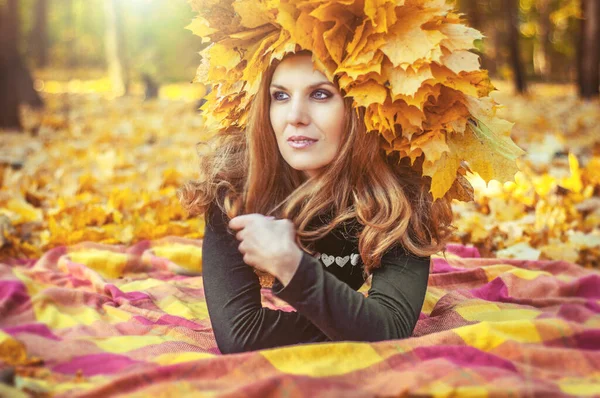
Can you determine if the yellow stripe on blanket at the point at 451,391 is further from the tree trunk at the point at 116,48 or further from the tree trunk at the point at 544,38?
the tree trunk at the point at 544,38

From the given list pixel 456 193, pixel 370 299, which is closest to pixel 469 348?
pixel 370 299

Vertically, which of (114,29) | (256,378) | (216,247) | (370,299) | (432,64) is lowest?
(256,378)

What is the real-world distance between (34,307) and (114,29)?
40.0 feet

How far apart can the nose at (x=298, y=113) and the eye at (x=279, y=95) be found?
0.08 m

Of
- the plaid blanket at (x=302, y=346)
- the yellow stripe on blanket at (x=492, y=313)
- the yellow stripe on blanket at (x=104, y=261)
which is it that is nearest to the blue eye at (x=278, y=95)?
the plaid blanket at (x=302, y=346)

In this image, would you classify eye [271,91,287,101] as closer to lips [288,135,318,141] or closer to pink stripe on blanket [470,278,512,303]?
lips [288,135,318,141]

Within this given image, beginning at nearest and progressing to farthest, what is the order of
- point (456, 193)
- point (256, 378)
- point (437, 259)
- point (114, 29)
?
1. point (256, 378)
2. point (456, 193)
3. point (437, 259)
4. point (114, 29)

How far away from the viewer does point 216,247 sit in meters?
2.05

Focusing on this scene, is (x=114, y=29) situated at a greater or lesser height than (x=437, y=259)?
greater

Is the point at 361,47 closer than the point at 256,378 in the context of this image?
No

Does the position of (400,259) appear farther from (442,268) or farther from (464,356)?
(442,268)

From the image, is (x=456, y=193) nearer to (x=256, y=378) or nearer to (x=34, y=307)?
(x=256, y=378)

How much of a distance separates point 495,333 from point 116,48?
13.3 m

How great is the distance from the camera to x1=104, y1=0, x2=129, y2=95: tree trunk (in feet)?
43.8
